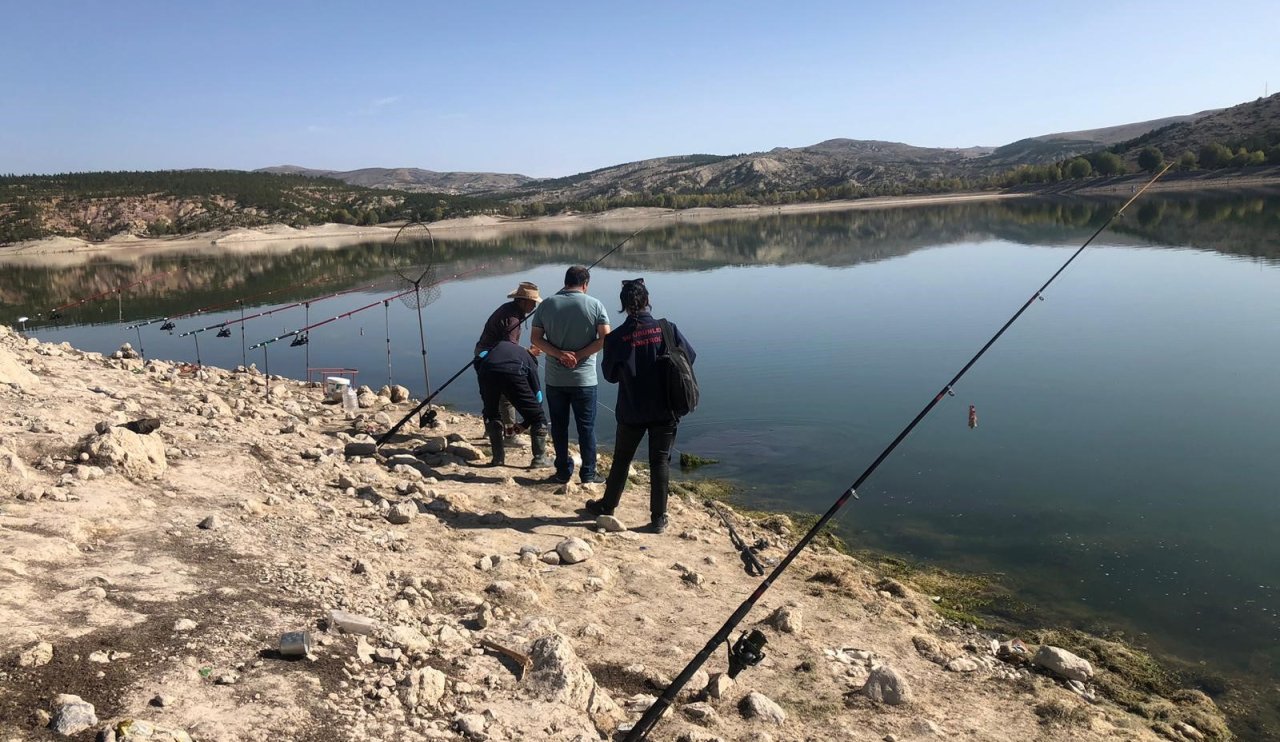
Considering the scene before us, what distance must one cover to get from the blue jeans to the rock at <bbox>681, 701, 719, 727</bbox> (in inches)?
141

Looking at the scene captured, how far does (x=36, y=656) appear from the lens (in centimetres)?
329

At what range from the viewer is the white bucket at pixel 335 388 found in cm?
1184

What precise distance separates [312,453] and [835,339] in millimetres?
12770

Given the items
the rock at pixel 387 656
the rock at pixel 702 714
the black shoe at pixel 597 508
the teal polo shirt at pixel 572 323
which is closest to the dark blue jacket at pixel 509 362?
the teal polo shirt at pixel 572 323

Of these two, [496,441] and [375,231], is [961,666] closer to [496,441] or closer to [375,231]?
[496,441]

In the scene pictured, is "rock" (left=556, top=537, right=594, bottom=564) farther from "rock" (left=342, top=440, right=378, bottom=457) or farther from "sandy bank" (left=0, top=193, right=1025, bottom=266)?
"sandy bank" (left=0, top=193, right=1025, bottom=266)

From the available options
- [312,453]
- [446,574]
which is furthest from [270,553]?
[312,453]

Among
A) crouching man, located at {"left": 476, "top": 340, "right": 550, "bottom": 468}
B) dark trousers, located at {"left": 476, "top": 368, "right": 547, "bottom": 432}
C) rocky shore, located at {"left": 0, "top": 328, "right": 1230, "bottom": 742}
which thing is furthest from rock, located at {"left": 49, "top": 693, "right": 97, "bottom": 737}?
dark trousers, located at {"left": 476, "top": 368, "right": 547, "bottom": 432}

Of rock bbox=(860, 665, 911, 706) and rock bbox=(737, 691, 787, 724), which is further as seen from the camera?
rock bbox=(860, 665, 911, 706)

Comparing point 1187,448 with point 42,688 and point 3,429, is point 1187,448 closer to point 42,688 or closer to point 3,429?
point 42,688

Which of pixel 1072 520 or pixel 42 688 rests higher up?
pixel 42 688

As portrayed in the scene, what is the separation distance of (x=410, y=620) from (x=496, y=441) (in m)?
3.90

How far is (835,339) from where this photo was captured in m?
17.9

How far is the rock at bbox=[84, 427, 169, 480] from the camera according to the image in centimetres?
571
